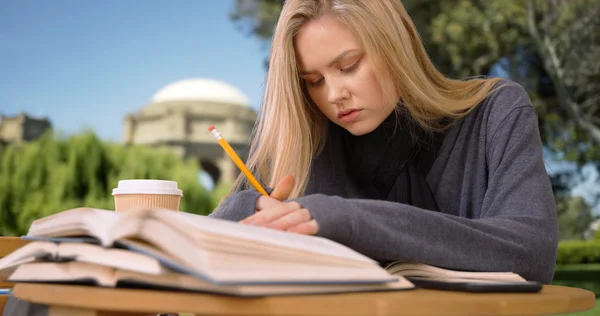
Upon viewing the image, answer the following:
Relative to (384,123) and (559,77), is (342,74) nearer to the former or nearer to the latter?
→ (384,123)

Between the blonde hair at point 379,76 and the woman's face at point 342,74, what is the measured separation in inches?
0.8

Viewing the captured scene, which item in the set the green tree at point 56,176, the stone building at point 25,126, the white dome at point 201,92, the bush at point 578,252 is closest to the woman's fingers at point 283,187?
the green tree at point 56,176

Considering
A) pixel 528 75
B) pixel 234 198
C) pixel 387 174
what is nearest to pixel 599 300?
pixel 528 75

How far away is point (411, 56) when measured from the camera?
1.53 meters

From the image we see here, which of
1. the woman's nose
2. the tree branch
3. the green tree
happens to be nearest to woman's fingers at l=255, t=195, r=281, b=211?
the woman's nose

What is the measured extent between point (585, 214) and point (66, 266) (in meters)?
10.2

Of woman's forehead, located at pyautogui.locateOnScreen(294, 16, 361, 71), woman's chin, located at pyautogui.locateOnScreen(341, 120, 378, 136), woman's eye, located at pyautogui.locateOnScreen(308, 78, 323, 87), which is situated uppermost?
woman's forehead, located at pyautogui.locateOnScreen(294, 16, 361, 71)

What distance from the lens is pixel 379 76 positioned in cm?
149

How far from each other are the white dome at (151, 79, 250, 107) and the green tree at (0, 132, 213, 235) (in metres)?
17.8

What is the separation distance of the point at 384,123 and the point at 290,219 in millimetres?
797

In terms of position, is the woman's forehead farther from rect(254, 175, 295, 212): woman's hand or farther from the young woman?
rect(254, 175, 295, 212): woman's hand

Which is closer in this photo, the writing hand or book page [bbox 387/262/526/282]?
book page [bbox 387/262/526/282]

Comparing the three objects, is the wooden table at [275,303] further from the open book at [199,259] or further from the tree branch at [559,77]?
the tree branch at [559,77]

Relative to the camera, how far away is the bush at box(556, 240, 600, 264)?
14.7 m
